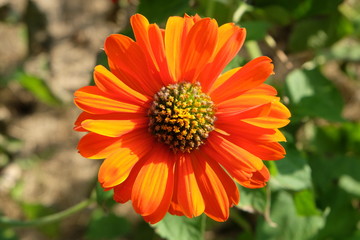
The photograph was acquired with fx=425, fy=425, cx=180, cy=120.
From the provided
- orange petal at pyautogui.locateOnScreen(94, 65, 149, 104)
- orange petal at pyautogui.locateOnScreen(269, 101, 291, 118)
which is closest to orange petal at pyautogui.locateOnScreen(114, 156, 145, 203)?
orange petal at pyautogui.locateOnScreen(94, 65, 149, 104)

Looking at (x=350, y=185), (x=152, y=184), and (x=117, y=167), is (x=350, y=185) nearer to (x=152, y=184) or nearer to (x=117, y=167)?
(x=152, y=184)

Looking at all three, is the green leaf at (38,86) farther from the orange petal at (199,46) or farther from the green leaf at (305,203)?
the green leaf at (305,203)

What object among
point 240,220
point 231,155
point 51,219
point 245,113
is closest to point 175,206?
point 231,155

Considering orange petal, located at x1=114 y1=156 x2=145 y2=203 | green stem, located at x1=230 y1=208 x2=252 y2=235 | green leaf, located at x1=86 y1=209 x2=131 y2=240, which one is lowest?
green stem, located at x1=230 y1=208 x2=252 y2=235

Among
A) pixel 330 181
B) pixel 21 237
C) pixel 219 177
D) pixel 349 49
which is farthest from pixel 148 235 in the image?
pixel 349 49

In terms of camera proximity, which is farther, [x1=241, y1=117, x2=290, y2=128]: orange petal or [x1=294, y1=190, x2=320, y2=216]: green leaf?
[x1=294, y1=190, x2=320, y2=216]: green leaf

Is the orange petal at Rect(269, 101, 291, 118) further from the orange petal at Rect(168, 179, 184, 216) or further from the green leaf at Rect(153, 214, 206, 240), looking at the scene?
the green leaf at Rect(153, 214, 206, 240)
